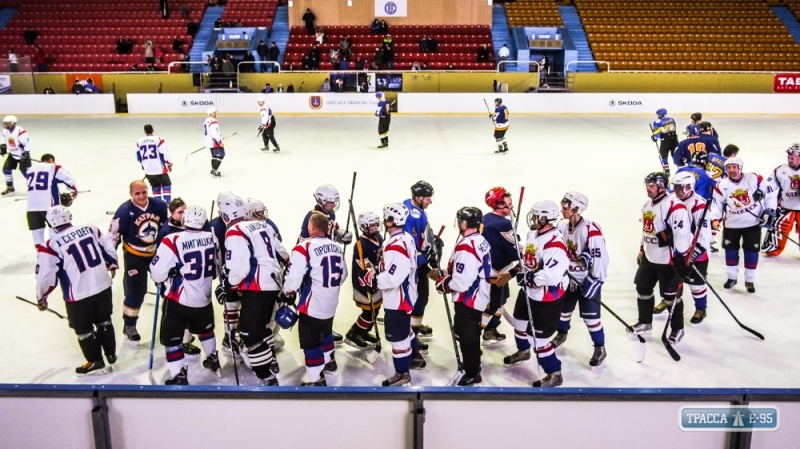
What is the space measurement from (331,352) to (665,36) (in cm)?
2526

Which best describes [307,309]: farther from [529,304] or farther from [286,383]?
[529,304]

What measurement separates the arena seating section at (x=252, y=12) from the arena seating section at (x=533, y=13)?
993 cm

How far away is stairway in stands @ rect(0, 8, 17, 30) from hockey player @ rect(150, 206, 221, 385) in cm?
2813

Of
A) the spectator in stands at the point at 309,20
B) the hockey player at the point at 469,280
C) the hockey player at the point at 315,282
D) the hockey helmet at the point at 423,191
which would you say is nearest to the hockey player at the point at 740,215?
the hockey helmet at the point at 423,191

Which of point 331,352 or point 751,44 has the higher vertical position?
point 751,44

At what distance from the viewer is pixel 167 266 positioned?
508cm

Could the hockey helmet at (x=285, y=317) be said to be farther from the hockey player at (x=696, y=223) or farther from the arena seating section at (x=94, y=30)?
the arena seating section at (x=94, y=30)

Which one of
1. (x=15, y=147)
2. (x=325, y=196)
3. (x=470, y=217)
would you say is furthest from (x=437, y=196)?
(x=15, y=147)

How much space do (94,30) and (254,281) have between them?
85.3 feet

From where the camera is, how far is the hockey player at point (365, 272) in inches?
219

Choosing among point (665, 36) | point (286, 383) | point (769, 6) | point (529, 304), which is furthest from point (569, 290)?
point (769, 6)

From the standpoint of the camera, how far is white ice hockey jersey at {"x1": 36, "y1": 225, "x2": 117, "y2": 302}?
5.24 meters

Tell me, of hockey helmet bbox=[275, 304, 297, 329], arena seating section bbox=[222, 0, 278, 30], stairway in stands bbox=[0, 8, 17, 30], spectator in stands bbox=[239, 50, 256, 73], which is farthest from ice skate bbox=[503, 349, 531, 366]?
stairway in stands bbox=[0, 8, 17, 30]

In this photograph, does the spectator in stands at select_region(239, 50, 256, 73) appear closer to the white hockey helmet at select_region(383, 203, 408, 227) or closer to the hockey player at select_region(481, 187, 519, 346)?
the hockey player at select_region(481, 187, 519, 346)
